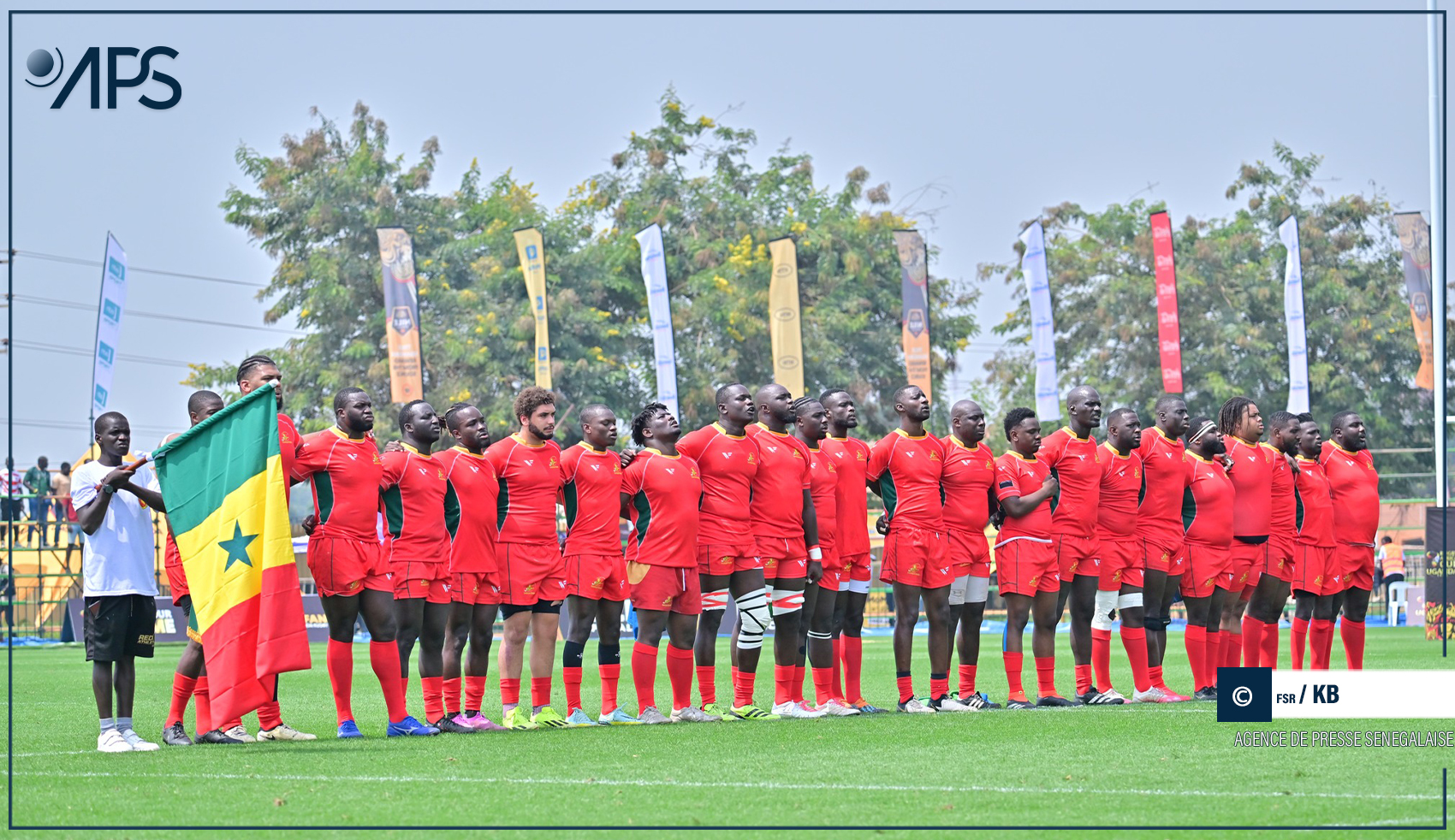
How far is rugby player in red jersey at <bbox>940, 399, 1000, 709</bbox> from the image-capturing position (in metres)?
14.0

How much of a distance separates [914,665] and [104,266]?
14.6m

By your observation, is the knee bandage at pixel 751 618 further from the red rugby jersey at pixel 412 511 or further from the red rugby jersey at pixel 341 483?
the red rugby jersey at pixel 341 483

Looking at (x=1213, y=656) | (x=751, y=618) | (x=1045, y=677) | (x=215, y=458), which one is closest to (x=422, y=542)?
(x=215, y=458)

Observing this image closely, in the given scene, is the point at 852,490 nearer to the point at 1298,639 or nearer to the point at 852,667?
the point at 852,667

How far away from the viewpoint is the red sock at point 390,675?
467 inches

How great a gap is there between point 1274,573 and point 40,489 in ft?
79.2

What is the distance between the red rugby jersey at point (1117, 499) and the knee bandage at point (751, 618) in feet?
9.47

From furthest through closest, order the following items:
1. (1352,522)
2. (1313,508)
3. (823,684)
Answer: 1. (1352,522)
2. (1313,508)
3. (823,684)

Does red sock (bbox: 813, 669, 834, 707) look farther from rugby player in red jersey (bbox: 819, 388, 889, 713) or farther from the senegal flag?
the senegal flag

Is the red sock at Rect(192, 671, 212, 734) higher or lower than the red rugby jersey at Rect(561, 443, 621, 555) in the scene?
lower

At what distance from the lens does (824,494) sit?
14094 millimetres

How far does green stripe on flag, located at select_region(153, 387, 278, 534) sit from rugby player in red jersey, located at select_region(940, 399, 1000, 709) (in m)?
5.46

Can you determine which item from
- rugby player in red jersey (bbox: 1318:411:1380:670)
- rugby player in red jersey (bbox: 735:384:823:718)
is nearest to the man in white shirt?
rugby player in red jersey (bbox: 735:384:823:718)

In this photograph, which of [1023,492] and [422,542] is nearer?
[422,542]
